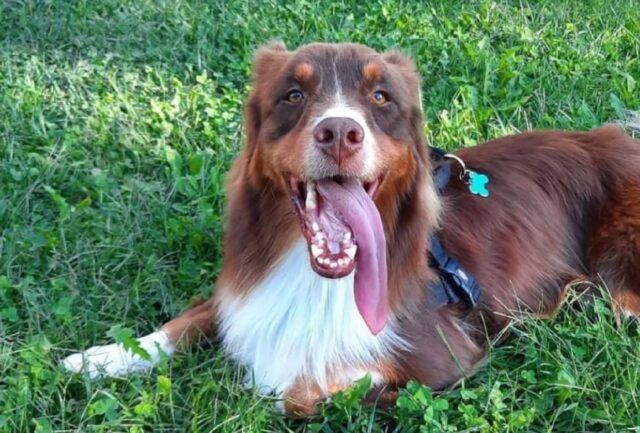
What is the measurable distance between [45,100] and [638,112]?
4.11m

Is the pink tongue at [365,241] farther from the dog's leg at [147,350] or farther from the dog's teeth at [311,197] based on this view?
the dog's leg at [147,350]

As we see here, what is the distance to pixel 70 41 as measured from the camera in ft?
21.1

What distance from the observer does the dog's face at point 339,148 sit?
3051 millimetres

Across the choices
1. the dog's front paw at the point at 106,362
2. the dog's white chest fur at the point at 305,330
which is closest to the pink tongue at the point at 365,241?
the dog's white chest fur at the point at 305,330

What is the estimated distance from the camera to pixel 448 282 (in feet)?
12.3

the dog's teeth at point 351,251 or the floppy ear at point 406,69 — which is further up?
the floppy ear at point 406,69

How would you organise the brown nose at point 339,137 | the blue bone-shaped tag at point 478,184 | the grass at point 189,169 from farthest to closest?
the blue bone-shaped tag at point 478,184 < the grass at point 189,169 < the brown nose at point 339,137

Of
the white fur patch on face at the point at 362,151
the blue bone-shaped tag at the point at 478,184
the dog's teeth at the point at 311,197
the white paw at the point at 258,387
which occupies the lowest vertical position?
the white paw at the point at 258,387

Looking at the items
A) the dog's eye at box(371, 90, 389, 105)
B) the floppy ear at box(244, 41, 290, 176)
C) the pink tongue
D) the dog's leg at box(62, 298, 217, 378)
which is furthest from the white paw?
the dog's eye at box(371, 90, 389, 105)

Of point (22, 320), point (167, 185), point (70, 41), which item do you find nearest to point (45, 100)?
point (70, 41)

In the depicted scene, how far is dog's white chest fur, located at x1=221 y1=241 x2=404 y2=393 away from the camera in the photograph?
11.2 feet

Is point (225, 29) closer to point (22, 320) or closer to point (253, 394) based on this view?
point (22, 320)

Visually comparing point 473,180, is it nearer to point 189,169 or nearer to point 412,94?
point 412,94

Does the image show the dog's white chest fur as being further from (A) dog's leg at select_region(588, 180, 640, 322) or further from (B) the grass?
(A) dog's leg at select_region(588, 180, 640, 322)
